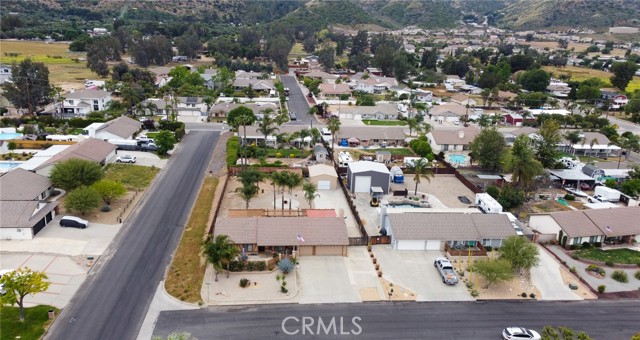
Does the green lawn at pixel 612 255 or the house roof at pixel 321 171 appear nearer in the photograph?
the green lawn at pixel 612 255

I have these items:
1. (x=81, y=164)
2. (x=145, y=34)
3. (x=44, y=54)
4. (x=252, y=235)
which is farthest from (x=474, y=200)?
(x=145, y=34)

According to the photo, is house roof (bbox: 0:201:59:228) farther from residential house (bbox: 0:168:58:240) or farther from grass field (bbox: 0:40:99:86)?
grass field (bbox: 0:40:99:86)

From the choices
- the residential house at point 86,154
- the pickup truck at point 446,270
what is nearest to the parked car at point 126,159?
the residential house at point 86,154

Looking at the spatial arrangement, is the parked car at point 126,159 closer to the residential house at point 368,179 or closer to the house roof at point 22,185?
the house roof at point 22,185

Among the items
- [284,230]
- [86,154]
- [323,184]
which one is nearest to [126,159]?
[86,154]

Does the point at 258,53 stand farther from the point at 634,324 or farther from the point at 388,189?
the point at 634,324

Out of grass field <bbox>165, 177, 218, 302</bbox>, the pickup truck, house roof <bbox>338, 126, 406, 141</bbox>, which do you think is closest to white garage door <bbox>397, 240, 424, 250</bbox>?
the pickup truck
